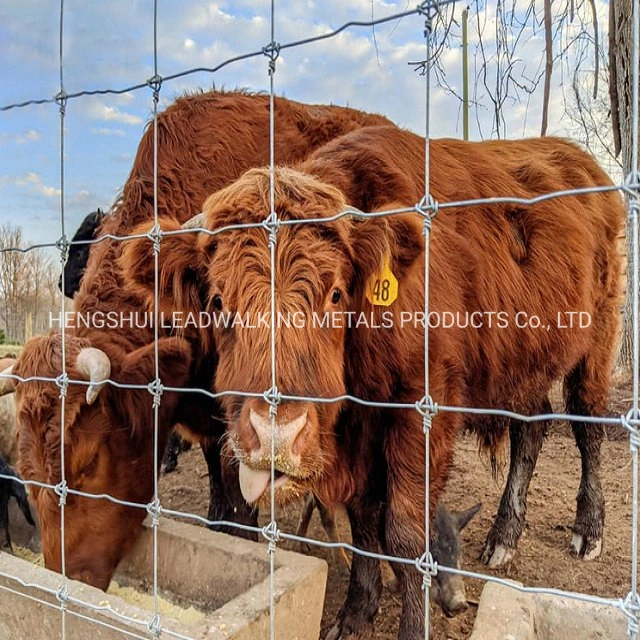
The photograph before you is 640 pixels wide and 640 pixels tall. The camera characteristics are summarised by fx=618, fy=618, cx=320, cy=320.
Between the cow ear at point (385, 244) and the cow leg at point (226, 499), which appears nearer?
the cow ear at point (385, 244)

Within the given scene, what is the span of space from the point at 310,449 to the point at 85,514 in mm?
1403

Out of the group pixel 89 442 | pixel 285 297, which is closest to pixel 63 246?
pixel 285 297

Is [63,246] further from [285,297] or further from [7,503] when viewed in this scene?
[7,503]

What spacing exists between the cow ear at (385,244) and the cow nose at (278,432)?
713 millimetres

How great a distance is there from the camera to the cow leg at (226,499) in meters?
3.53

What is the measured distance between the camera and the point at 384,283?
2.29 m

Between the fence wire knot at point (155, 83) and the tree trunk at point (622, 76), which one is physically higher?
the tree trunk at point (622, 76)

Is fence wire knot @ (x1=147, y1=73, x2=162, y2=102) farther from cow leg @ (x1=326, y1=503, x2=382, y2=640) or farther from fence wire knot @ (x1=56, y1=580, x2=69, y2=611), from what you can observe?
cow leg @ (x1=326, y1=503, x2=382, y2=640)

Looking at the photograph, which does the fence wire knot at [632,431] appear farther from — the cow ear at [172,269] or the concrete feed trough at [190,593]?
the cow ear at [172,269]

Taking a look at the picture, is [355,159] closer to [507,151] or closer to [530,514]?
[507,151]

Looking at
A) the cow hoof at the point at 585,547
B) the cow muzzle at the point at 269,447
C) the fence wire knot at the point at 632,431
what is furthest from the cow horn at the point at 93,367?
the cow hoof at the point at 585,547

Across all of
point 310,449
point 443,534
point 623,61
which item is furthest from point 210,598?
point 623,61

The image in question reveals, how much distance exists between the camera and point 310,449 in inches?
75.4

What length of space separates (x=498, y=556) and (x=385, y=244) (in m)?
2.60
